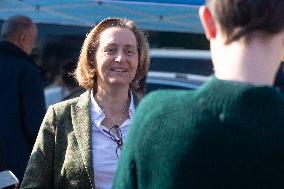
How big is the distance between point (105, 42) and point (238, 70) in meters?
2.01

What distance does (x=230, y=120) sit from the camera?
1598 millimetres

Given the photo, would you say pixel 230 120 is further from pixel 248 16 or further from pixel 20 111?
pixel 20 111

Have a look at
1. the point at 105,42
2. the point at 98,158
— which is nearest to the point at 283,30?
the point at 98,158

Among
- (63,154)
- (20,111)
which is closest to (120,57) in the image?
(63,154)

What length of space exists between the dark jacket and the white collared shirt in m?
1.78

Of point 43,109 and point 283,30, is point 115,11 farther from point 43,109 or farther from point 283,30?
point 283,30

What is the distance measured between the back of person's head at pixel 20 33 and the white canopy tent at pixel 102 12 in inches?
33.2

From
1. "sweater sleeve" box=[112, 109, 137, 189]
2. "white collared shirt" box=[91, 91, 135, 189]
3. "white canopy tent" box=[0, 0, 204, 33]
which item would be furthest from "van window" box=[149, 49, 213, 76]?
"sweater sleeve" box=[112, 109, 137, 189]

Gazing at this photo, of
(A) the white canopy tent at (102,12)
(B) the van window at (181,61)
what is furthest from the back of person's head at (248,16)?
(B) the van window at (181,61)

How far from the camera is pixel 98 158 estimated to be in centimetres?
324

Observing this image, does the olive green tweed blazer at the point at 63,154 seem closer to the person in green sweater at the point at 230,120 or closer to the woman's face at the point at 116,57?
the woman's face at the point at 116,57

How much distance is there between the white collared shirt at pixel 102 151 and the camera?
3195mm

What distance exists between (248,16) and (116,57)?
1.99 meters

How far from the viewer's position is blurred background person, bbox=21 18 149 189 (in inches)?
126
